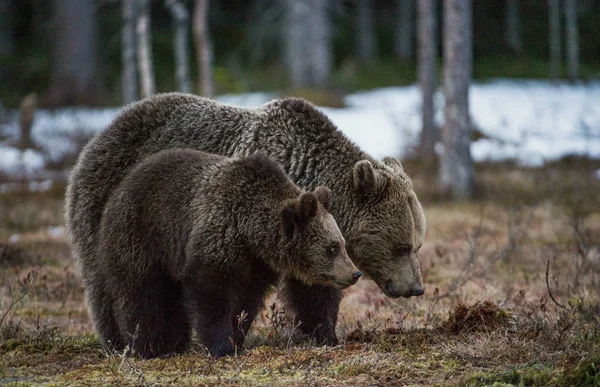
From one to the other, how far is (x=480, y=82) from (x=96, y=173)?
31.4m

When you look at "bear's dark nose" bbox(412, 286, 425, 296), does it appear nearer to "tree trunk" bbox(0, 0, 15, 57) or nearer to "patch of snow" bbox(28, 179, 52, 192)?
"patch of snow" bbox(28, 179, 52, 192)

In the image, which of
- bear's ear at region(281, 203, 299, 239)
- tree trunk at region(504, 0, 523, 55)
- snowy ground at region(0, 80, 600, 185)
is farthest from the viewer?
tree trunk at region(504, 0, 523, 55)

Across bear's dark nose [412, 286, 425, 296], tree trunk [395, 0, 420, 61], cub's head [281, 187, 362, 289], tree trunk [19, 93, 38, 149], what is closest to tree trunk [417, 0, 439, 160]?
tree trunk [19, 93, 38, 149]

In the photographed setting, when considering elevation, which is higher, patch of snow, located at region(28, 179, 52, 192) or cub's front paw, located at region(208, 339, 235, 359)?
cub's front paw, located at region(208, 339, 235, 359)

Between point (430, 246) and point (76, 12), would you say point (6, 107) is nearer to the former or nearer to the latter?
point (76, 12)

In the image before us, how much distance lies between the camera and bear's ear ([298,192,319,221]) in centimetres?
592

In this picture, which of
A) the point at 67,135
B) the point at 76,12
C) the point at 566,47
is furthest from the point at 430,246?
the point at 566,47

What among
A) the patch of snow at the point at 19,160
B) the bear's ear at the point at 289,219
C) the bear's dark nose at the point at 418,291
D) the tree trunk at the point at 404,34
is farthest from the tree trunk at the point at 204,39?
the tree trunk at the point at 404,34

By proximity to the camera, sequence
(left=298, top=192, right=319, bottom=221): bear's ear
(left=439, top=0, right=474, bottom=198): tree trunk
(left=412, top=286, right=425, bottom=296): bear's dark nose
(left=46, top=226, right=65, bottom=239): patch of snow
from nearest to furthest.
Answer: (left=298, top=192, right=319, bottom=221): bear's ear, (left=412, top=286, right=425, bottom=296): bear's dark nose, (left=46, top=226, right=65, bottom=239): patch of snow, (left=439, top=0, right=474, bottom=198): tree trunk

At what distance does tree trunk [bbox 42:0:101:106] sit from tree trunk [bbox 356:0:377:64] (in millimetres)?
13845

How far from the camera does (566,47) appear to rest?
46094mm

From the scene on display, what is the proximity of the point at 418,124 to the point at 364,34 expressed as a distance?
1555 centimetres

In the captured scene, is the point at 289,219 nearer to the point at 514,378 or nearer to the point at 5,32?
the point at 514,378

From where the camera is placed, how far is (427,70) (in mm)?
21031
